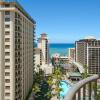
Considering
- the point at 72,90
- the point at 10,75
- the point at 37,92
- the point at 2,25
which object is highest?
the point at 2,25

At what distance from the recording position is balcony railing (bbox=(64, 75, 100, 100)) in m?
2.80

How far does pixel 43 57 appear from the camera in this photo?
100125 millimetres

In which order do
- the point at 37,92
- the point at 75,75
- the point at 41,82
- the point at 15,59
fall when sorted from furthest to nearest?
1. the point at 75,75
2. the point at 41,82
3. the point at 37,92
4. the point at 15,59

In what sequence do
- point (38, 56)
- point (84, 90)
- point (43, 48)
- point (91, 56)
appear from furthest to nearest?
point (43, 48), point (91, 56), point (38, 56), point (84, 90)

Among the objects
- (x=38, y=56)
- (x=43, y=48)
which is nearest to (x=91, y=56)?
(x=43, y=48)

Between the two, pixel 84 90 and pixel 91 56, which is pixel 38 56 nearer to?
pixel 91 56

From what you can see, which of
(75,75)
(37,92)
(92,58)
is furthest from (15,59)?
(92,58)

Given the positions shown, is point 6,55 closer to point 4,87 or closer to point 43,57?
point 4,87

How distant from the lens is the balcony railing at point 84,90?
2802mm

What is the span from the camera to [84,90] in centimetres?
298

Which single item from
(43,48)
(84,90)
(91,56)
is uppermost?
(43,48)

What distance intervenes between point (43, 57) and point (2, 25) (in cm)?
5993

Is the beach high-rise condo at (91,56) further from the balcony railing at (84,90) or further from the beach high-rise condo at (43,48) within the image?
the balcony railing at (84,90)

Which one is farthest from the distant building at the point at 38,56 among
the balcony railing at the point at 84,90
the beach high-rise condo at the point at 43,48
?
the balcony railing at the point at 84,90
